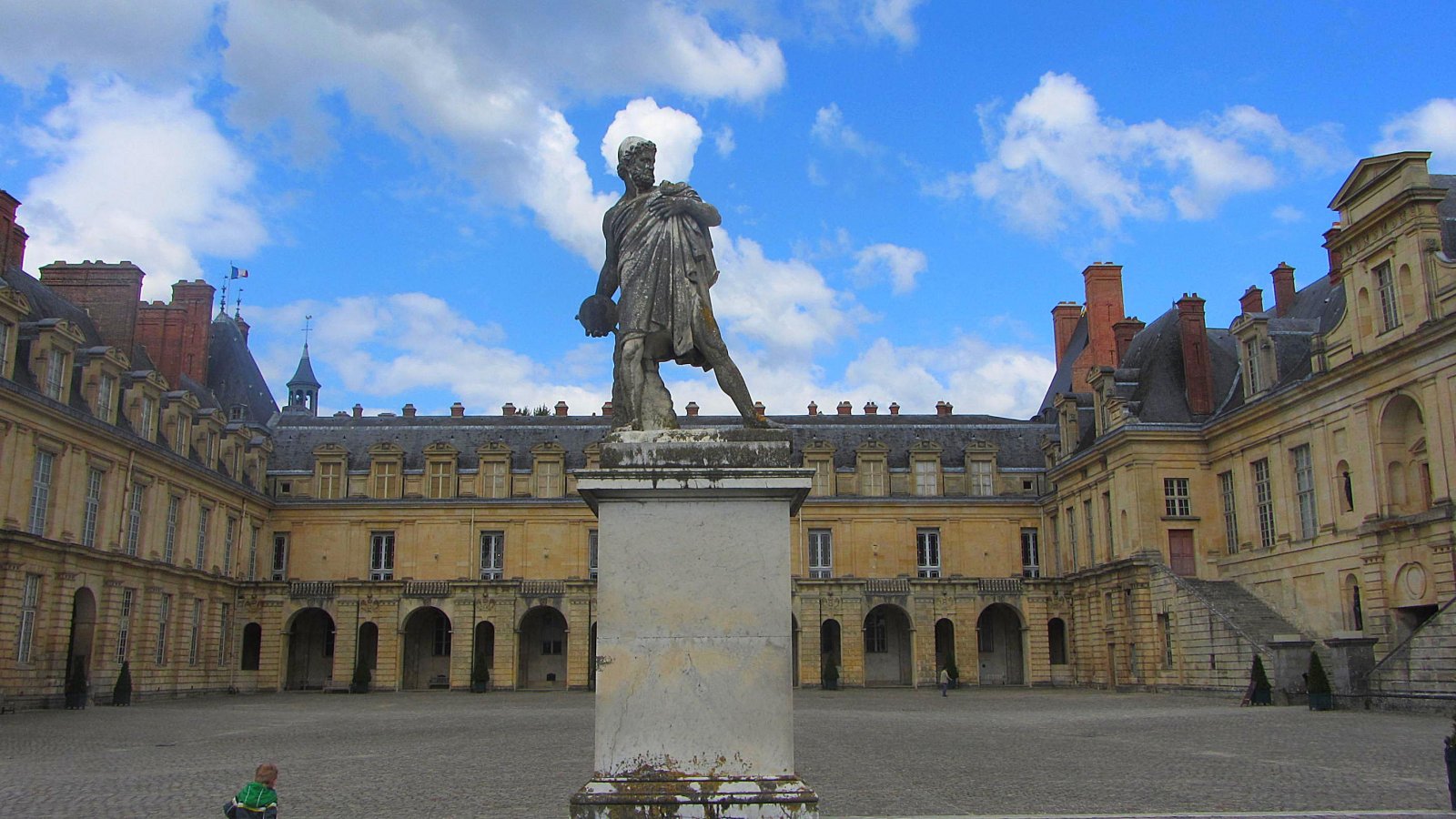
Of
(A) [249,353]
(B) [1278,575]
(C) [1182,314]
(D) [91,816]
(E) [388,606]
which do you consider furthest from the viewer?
(A) [249,353]

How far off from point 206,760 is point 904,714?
15.0m

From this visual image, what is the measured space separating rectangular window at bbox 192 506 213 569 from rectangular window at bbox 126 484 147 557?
172 inches

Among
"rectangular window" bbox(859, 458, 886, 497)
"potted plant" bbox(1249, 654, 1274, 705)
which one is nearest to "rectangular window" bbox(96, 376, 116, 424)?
"rectangular window" bbox(859, 458, 886, 497)

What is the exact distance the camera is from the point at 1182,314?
39375 millimetres

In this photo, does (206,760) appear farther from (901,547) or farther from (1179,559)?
(901,547)

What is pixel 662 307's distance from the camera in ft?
22.0

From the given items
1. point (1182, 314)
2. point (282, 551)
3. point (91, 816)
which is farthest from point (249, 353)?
point (91, 816)

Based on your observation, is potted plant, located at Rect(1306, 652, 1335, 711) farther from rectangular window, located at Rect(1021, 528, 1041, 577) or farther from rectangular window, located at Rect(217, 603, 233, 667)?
rectangular window, located at Rect(217, 603, 233, 667)

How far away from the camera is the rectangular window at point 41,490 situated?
1221 inches

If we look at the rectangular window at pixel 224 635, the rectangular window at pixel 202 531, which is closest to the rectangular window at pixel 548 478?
the rectangular window at pixel 224 635

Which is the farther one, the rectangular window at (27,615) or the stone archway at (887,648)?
the stone archway at (887,648)

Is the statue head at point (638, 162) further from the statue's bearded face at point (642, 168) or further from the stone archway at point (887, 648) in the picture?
the stone archway at point (887, 648)

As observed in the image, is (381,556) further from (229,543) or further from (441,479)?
(229,543)

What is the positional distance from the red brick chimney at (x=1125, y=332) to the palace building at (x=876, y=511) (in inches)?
5.5
